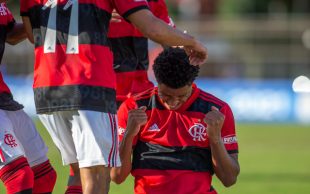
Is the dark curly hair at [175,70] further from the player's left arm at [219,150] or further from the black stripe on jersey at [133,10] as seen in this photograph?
the black stripe on jersey at [133,10]

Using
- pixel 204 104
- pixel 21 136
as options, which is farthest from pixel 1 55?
pixel 204 104

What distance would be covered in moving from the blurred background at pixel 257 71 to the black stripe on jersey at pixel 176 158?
7665 mm

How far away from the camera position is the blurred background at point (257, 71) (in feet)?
61.3

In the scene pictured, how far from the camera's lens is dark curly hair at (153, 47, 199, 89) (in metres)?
6.46

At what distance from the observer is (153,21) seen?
6027 millimetres

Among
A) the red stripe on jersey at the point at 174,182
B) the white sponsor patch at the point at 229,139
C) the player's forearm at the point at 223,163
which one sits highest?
the white sponsor patch at the point at 229,139

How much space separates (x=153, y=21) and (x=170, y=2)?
3265 cm

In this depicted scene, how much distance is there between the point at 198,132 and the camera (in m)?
6.55

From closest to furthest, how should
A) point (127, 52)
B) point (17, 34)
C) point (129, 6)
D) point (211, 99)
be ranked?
point (129, 6) → point (211, 99) → point (17, 34) → point (127, 52)

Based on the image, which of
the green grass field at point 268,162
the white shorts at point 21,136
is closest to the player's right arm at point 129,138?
the white shorts at point 21,136

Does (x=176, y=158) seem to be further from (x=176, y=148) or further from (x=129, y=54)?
(x=129, y=54)

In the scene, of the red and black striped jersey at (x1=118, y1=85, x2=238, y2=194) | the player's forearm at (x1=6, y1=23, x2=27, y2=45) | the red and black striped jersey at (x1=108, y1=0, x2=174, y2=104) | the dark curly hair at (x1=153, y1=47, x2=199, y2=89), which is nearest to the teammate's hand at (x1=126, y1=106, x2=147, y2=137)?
the red and black striped jersey at (x1=118, y1=85, x2=238, y2=194)

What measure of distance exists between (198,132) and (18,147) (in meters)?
1.35

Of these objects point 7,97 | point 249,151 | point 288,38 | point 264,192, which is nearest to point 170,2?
point 288,38
